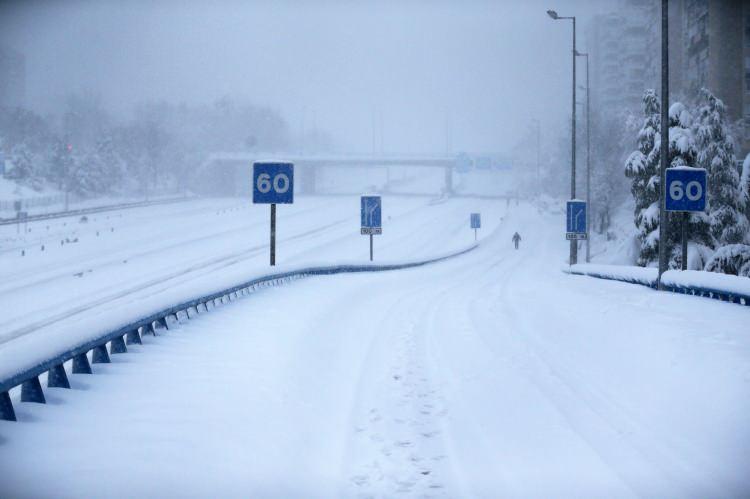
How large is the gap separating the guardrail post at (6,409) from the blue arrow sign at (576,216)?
2977cm

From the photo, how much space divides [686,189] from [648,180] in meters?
18.4

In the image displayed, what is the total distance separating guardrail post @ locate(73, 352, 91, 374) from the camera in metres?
7.77

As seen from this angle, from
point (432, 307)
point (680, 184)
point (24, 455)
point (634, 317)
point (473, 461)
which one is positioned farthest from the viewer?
point (432, 307)

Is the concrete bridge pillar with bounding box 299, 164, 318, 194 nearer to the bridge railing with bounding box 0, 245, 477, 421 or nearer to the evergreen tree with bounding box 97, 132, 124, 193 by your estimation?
the evergreen tree with bounding box 97, 132, 124, 193

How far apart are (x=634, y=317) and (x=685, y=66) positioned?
71100 millimetres

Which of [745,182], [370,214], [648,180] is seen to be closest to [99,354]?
[370,214]

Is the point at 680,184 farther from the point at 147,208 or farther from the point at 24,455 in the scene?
the point at 147,208

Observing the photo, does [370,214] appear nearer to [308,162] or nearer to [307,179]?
[308,162]

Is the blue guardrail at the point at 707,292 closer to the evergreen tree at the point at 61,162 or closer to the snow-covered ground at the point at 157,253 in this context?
the snow-covered ground at the point at 157,253

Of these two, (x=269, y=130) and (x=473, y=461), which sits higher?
(x=269, y=130)

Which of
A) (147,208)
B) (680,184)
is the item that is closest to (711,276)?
(680,184)

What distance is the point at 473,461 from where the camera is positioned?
5934 millimetres

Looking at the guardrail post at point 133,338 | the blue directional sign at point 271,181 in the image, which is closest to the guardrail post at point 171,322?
the guardrail post at point 133,338

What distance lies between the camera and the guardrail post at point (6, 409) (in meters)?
5.88
